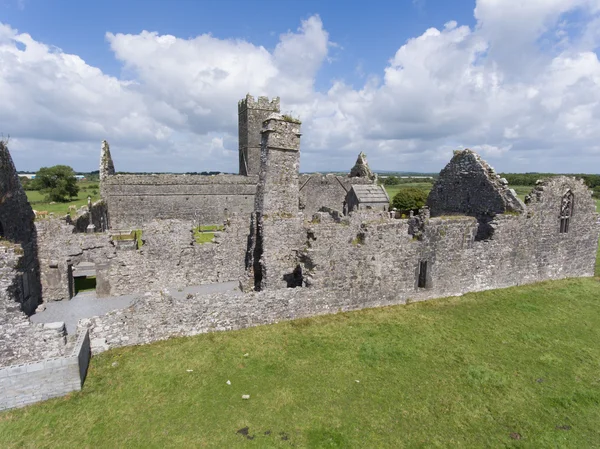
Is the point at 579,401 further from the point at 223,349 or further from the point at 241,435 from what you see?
the point at 223,349

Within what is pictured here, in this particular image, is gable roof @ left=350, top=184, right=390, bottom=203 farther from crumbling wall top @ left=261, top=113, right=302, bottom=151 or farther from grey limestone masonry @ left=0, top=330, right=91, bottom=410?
grey limestone masonry @ left=0, top=330, right=91, bottom=410

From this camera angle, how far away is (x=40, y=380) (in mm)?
7633

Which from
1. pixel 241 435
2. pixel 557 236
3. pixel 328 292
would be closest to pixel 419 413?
pixel 241 435

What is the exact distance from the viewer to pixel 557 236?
52.1 ft

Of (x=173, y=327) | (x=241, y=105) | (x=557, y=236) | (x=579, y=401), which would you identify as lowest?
(x=579, y=401)

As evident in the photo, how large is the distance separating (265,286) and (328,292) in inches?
111

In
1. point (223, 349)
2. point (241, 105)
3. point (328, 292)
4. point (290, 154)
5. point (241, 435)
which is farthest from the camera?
point (241, 105)

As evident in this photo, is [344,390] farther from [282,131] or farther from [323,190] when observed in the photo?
[323,190]

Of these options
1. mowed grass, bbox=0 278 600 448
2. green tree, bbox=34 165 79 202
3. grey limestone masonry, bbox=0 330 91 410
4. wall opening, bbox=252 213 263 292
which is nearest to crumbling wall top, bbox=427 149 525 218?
mowed grass, bbox=0 278 600 448

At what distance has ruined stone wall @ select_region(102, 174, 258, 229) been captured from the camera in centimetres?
3700

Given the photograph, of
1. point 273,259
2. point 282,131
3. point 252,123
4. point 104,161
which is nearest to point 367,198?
Result: point 282,131

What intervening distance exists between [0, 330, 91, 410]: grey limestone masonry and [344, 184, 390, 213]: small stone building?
79.9 feet

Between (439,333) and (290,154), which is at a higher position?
(290,154)

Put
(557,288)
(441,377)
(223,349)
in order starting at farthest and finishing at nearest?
1. (557,288)
2. (223,349)
3. (441,377)
